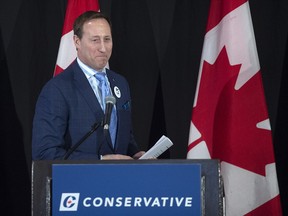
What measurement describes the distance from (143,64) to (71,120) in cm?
155

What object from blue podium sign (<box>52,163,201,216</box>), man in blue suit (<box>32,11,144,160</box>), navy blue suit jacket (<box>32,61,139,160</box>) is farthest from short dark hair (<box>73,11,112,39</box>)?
blue podium sign (<box>52,163,201,216</box>)

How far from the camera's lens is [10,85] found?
14.5 feet

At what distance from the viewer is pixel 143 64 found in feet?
14.7

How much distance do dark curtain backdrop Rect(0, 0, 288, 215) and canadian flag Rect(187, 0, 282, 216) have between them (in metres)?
0.40

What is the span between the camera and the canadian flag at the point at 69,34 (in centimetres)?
408

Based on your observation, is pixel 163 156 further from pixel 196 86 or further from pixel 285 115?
pixel 285 115

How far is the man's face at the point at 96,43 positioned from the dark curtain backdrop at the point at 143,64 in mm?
1204

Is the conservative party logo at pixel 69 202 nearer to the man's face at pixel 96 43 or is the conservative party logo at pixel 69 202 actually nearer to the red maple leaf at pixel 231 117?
the man's face at pixel 96 43

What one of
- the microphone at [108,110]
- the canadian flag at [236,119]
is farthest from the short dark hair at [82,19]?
the canadian flag at [236,119]

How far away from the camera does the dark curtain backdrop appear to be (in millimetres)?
4426

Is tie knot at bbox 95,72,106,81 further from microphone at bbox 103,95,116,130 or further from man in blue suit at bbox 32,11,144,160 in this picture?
microphone at bbox 103,95,116,130

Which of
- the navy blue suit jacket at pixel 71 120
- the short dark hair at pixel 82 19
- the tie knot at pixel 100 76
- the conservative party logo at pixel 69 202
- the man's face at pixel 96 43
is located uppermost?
the short dark hair at pixel 82 19

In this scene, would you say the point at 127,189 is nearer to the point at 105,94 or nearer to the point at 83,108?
the point at 83,108

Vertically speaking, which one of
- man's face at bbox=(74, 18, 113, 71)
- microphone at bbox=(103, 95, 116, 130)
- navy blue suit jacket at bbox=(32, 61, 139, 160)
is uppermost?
man's face at bbox=(74, 18, 113, 71)
